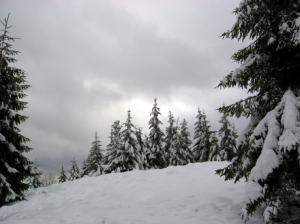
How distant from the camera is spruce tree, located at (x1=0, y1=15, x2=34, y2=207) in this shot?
439 inches

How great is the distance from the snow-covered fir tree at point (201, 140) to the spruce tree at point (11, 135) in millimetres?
24072

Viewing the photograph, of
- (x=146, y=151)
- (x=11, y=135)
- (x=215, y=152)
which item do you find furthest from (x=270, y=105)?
(x=146, y=151)

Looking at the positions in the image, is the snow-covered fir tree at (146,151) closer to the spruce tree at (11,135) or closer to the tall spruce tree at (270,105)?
the spruce tree at (11,135)

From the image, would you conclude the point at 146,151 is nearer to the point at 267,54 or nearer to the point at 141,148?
the point at 141,148

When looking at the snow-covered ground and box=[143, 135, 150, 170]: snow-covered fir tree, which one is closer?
the snow-covered ground

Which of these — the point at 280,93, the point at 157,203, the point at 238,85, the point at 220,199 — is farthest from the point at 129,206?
the point at 280,93

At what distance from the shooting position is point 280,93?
19.2 ft

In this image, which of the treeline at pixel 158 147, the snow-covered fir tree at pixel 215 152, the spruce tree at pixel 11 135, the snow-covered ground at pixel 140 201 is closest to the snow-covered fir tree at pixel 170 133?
the treeline at pixel 158 147

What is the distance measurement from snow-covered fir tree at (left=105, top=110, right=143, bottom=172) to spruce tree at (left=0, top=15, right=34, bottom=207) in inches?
471

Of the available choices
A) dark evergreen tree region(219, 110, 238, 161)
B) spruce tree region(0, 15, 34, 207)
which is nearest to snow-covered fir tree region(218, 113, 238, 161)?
dark evergreen tree region(219, 110, 238, 161)

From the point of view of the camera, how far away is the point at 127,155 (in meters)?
23.7

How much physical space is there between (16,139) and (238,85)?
545 inches

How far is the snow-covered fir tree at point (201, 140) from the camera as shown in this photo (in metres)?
28.9

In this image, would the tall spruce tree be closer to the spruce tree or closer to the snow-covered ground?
the snow-covered ground
